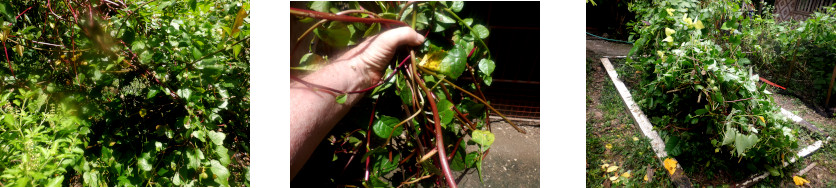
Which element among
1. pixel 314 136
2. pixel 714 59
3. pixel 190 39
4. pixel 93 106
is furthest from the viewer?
pixel 714 59

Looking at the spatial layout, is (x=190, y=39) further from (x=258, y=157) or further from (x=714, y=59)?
(x=714, y=59)

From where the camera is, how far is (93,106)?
36.8 inches

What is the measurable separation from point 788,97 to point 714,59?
1.56 m

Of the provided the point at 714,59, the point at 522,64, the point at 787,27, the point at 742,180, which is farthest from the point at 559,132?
the point at 787,27

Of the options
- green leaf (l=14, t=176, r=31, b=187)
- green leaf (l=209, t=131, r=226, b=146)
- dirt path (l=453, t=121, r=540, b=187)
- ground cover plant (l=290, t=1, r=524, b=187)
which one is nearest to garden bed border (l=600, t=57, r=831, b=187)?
dirt path (l=453, t=121, r=540, b=187)

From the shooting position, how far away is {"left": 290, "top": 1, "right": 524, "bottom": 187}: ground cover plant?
18.0 inches

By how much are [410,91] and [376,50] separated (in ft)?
0.24

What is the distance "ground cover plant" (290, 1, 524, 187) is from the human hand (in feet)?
0.04

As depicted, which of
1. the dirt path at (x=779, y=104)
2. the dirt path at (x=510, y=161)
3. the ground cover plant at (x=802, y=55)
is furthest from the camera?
the ground cover plant at (x=802, y=55)

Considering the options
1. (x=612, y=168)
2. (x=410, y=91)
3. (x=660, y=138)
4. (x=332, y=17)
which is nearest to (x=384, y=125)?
(x=410, y=91)

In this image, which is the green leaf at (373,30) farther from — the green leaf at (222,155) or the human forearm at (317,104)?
the green leaf at (222,155)

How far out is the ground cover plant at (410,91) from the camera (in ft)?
1.50

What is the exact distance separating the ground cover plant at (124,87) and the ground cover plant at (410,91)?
30 cm

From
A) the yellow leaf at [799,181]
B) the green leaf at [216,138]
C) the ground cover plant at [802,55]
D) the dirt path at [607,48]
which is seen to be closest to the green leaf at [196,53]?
the green leaf at [216,138]
